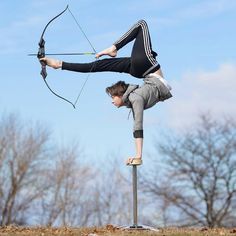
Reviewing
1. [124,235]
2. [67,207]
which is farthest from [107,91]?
[67,207]

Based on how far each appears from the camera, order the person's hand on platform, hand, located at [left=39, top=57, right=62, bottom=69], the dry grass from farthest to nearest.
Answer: hand, located at [left=39, top=57, right=62, bottom=69] → the person's hand on platform → the dry grass

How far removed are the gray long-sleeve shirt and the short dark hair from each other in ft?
0.27

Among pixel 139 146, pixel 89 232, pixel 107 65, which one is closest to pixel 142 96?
pixel 139 146

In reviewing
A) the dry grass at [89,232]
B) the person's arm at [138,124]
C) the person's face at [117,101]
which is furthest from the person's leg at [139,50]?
the dry grass at [89,232]

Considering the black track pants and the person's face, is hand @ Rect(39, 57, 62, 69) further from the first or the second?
the person's face

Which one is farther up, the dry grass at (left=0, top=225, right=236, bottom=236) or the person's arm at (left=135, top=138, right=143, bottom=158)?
the person's arm at (left=135, top=138, right=143, bottom=158)

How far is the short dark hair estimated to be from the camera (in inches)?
369

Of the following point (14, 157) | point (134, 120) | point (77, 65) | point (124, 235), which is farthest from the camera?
point (14, 157)

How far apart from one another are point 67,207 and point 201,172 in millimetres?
9215

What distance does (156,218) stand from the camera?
41.5 m

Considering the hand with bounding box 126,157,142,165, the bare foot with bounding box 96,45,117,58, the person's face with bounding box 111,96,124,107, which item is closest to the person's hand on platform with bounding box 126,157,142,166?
the hand with bounding box 126,157,142,165

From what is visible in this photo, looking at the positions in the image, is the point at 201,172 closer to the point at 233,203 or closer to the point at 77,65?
the point at 233,203

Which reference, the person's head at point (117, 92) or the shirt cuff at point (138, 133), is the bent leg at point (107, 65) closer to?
the person's head at point (117, 92)

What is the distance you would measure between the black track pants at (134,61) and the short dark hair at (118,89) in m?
0.26
